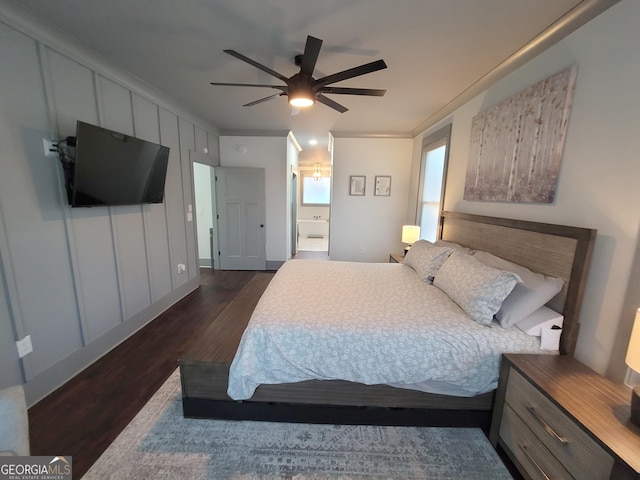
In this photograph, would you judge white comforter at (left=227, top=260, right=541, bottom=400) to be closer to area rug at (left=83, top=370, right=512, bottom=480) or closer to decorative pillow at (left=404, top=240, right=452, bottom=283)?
area rug at (left=83, top=370, right=512, bottom=480)

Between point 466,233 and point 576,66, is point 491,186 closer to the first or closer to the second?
→ point 466,233

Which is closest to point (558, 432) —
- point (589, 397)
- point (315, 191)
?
point (589, 397)

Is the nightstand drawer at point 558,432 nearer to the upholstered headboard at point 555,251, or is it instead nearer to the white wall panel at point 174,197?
the upholstered headboard at point 555,251

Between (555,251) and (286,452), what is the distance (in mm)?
2018

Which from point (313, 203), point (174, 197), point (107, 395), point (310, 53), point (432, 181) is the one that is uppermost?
point (310, 53)

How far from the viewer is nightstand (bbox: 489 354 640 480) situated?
3.03 ft

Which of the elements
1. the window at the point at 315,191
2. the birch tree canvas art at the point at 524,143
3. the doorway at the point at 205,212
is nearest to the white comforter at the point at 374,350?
the birch tree canvas art at the point at 524,143

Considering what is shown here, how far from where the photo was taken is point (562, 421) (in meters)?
1.08

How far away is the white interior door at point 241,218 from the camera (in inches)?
175

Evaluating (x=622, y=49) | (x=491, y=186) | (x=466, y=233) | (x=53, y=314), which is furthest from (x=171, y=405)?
(x=622, y=49)

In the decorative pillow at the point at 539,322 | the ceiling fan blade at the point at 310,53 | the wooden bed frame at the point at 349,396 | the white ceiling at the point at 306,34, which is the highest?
the white ceiling at the point at 306,34

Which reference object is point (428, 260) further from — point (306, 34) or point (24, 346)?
point (24, 346)

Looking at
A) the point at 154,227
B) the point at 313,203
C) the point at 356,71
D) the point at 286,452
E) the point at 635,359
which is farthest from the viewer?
the point at 313,203

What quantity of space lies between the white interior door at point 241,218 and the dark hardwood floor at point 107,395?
1868mm
